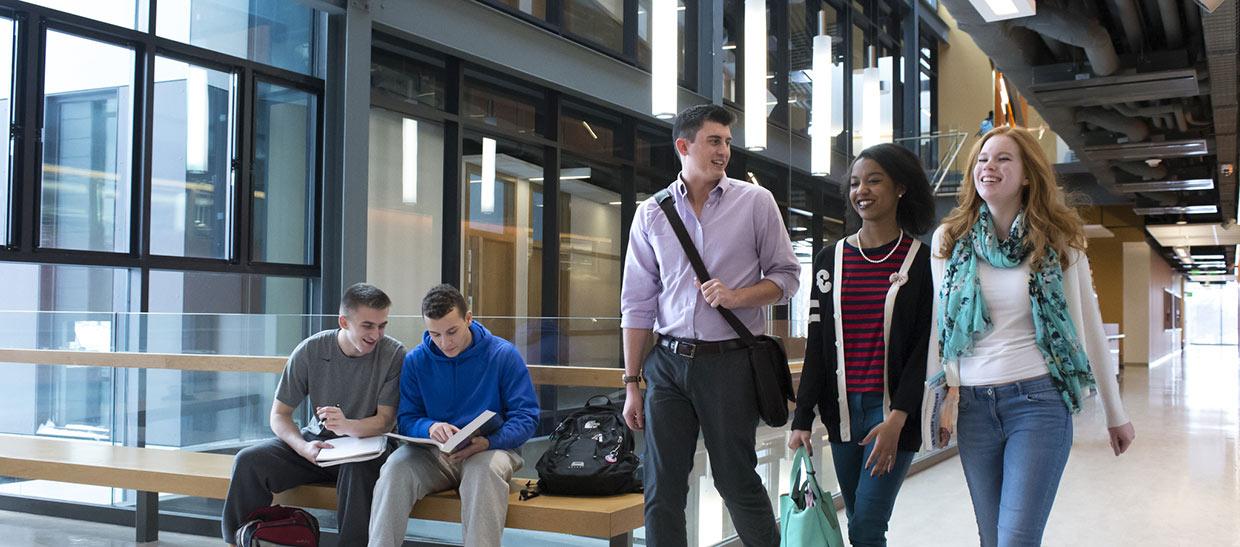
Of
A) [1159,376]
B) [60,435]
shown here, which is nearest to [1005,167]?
[60,435]

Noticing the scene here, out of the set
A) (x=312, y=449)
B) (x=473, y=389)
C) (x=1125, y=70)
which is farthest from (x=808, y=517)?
(x=1125, y=70)

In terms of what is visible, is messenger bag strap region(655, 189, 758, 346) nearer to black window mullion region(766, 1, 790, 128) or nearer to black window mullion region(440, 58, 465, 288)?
black window mullion region(766, 1, 790, 128)

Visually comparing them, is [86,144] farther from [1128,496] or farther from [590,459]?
[1128,496]

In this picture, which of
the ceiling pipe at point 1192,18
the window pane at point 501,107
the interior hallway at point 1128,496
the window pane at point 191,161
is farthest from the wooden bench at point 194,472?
the ceiling pipe at point 1192,18

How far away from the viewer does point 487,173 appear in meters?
8.23

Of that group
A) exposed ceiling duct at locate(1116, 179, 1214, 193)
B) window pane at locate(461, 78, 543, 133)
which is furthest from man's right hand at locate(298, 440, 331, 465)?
exposed ceiling duct at locate(1116, 179, 1214, 193)

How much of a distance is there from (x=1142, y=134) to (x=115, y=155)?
8.96 m

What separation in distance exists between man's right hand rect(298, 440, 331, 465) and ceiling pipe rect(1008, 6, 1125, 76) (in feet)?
16.8

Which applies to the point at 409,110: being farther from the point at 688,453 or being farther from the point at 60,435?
the point at 688,453

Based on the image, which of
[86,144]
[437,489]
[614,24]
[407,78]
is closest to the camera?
[437,489]

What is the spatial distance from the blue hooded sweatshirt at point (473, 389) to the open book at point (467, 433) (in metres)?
0.04

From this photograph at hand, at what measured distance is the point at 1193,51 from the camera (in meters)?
7.61

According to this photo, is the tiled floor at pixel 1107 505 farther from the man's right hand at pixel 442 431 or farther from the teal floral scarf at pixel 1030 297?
the man's right hand at pixel 442 431

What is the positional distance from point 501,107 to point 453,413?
205 inches
